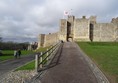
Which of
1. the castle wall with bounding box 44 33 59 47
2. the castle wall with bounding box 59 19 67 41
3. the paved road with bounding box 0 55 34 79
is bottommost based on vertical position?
the paved road with bounding box 0 55 34 79

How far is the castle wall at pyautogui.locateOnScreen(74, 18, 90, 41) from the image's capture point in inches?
2534


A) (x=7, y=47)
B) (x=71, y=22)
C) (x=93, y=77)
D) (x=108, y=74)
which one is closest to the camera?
(x=93, y=77)

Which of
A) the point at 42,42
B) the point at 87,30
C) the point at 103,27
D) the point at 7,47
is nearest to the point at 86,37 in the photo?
the point at 87,30

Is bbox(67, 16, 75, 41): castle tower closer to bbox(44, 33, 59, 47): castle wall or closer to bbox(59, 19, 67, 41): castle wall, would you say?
bbox(59, 19, 67, 41): castle wall

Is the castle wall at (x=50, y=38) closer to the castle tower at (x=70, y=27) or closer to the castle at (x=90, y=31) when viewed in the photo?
the castle tower at (x=70, y=27)

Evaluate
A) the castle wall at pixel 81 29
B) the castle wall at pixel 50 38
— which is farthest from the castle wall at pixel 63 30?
the castle wall at pixel 50 38

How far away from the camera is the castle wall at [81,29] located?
64375 millimetres

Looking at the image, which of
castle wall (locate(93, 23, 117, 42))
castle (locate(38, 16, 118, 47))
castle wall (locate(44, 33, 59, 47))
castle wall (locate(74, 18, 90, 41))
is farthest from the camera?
castle wall (locate(44, 33, 59, 47))

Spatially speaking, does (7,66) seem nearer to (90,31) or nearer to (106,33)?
(90,31)

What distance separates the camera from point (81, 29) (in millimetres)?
65438

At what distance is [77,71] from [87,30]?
2065 inches

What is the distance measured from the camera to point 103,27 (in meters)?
65.4

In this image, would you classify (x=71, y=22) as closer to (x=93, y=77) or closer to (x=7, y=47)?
(x=7, y=47)

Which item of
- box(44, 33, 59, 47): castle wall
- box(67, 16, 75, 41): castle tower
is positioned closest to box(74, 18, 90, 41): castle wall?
box(67, 16, 75, 41): castle tower
